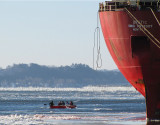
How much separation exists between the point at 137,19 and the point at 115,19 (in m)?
2.26

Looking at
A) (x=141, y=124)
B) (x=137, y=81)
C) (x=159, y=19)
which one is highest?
(x=159, y=19)

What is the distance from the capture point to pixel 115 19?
6041 centimetres

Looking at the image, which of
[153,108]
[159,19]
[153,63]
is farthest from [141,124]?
[159,19]

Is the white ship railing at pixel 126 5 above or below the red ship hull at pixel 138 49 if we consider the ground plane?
above

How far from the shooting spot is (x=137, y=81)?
2434 inches

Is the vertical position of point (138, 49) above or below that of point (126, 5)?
below

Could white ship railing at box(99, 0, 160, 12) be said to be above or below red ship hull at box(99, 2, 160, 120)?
above

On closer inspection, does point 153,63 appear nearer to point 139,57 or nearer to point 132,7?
point 139,57

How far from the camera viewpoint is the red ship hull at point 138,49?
5912 centimetres

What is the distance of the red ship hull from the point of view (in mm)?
59125

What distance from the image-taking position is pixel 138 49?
59.9 meters

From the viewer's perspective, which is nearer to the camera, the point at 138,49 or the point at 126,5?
the point at 138,49

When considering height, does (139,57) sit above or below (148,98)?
above

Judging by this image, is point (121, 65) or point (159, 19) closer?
point (159, 19)
